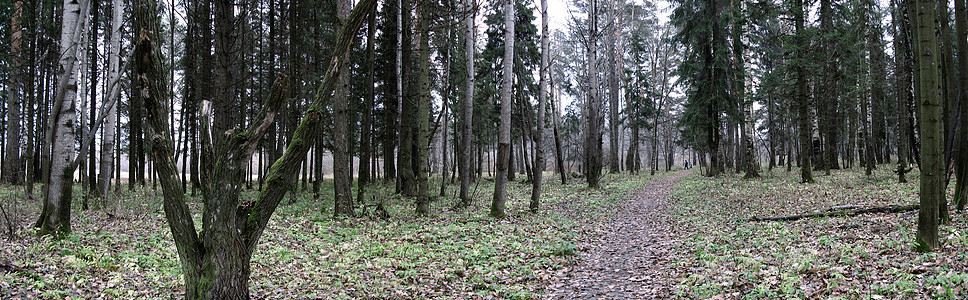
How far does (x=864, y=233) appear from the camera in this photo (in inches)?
271

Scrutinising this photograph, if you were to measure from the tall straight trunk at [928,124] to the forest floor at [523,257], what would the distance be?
324mm

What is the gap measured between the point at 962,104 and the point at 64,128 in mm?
13272

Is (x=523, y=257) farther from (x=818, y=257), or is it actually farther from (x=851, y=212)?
(x=851, y=212)

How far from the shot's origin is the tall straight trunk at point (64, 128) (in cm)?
652

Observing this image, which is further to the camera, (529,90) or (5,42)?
(529,90)

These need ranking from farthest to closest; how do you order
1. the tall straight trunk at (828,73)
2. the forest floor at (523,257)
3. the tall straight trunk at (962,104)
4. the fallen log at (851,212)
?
the tall straight trunk at (828,73)
the fallen log at (851,212)
the tall straight trunk at (962,104)
the forest floor at (523,257)

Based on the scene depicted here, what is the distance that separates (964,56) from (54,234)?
45.0 ft

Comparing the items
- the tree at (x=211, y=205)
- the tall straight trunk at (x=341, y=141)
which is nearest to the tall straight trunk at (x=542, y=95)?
the tall straight trunk at (x=341, y=141)

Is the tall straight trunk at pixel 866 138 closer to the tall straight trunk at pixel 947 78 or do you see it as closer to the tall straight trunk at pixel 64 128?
the tall straight trunk at pixel 947 78

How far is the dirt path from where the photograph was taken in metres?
5.56

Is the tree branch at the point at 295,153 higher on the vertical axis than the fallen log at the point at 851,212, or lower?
higher

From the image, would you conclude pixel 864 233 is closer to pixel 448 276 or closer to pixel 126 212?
pixel 448 276

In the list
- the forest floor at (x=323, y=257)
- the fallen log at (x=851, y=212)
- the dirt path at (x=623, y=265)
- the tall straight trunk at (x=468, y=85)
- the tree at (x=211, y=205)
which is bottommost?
the dirt path at (x=623, y=265)

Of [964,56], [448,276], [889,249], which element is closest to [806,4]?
[964,56]
